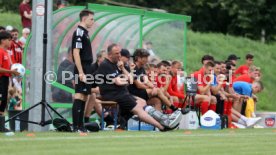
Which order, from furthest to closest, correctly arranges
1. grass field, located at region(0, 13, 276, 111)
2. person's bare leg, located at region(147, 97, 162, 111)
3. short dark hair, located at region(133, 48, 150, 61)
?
grass field, located at region(0, 13, 276, 111)
person's bare leg, located at region(147, 97, 162, 111)
short dark hair, located at region(133, 48, 150, 61)

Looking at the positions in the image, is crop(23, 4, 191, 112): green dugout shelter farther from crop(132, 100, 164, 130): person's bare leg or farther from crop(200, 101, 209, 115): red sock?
crop(200, 101, 209, 115): red sock

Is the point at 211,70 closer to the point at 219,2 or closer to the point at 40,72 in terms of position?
the point at 40,72

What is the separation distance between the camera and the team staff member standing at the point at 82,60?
1739 centimetres

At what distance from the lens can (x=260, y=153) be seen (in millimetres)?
12969

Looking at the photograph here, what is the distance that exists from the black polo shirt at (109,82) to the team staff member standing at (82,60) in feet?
5.34

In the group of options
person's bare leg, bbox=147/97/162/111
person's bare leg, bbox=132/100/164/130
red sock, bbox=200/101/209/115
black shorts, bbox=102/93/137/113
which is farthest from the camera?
red sock, bbox=200/101/209/115

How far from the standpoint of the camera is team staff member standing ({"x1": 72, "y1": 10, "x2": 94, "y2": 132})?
57.0 ft

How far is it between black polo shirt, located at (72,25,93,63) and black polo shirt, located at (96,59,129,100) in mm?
1667

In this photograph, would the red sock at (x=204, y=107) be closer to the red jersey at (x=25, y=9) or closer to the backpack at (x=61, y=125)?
the red jersey at (x=25, y=9)

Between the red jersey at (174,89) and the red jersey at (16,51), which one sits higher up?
the red jersey at (16,51)

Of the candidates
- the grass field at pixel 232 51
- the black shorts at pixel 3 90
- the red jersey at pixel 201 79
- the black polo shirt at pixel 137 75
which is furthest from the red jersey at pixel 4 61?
the grass field at pixel 232 51

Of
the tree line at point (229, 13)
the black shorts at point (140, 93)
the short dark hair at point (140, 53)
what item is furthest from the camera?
the tree line at point (229, 13)

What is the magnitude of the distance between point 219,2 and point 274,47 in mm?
8138

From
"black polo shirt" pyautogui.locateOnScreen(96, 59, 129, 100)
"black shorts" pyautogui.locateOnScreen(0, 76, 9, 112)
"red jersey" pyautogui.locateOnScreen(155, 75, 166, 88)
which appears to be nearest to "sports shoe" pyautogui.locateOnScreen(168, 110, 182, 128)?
"black polo shirt" pyautogui.locateOnScreen(96, 59, 129, 100)
